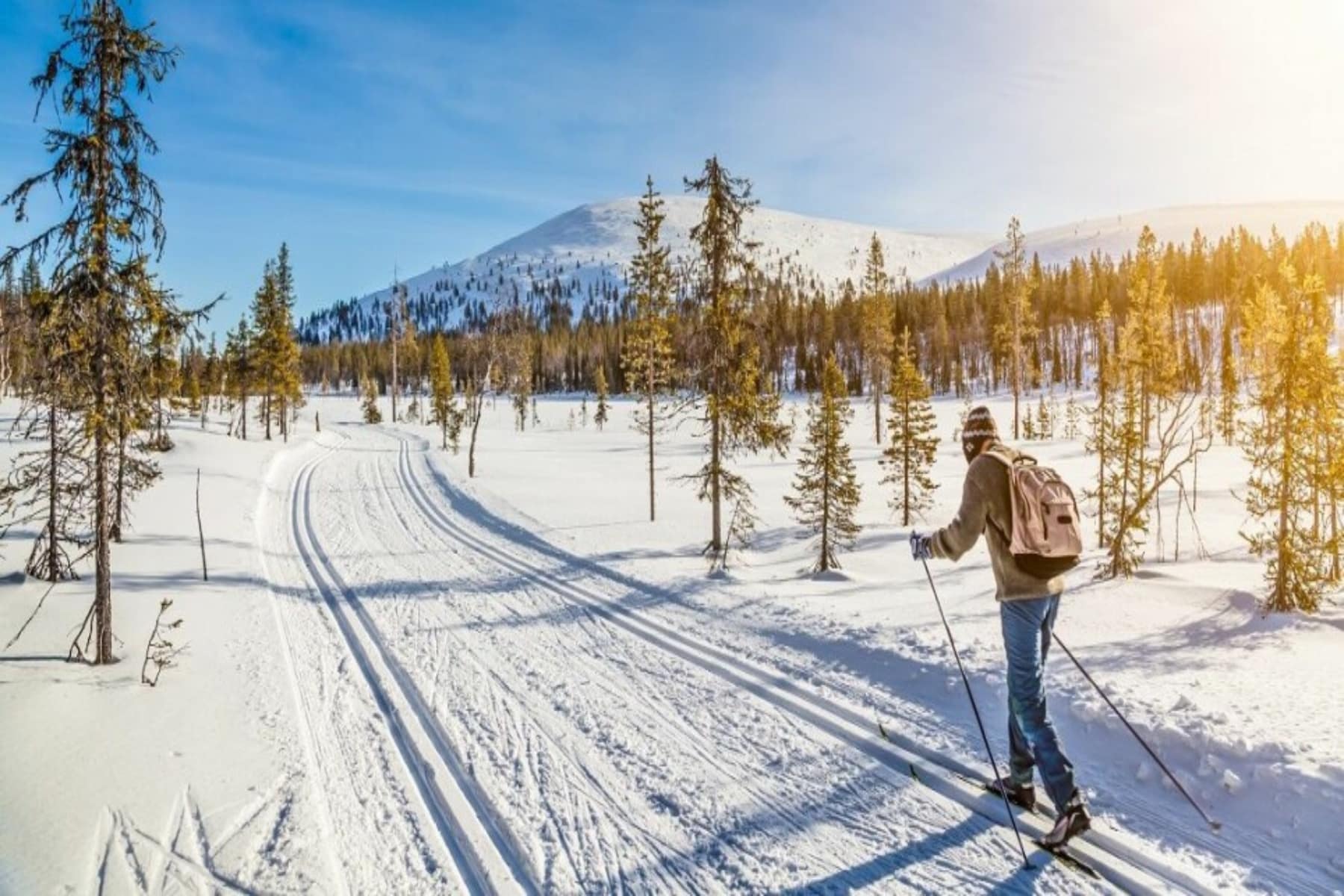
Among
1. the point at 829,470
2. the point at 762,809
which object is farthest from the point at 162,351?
the point at 829,470

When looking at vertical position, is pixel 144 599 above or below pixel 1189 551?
above

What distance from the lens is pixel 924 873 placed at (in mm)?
4578

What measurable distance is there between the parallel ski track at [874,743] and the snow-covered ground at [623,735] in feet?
0.12

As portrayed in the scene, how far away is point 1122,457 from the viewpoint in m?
21.1

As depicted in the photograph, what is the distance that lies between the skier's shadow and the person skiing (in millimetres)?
459

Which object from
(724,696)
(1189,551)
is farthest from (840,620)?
(1189,551)

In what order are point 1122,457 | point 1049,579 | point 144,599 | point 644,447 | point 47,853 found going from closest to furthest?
1. point 1049,579
2. point 47,853
3. point 144,599
4. point 1122,457
5. point 644,447

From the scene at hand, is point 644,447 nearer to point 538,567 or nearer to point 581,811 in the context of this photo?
point 538,567

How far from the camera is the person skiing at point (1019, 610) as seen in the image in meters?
4.80

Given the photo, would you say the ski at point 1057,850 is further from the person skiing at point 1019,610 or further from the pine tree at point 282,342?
the pine tree at point 282,342

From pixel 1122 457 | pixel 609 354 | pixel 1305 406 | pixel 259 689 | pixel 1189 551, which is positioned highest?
pixel 609 354

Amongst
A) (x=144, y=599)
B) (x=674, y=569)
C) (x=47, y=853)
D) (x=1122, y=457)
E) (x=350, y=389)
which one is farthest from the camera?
(x=350, y=389)

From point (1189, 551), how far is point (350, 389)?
511 feet

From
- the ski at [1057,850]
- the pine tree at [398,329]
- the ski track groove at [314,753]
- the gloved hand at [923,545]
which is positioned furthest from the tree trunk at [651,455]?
the pine tree at [398,329]
